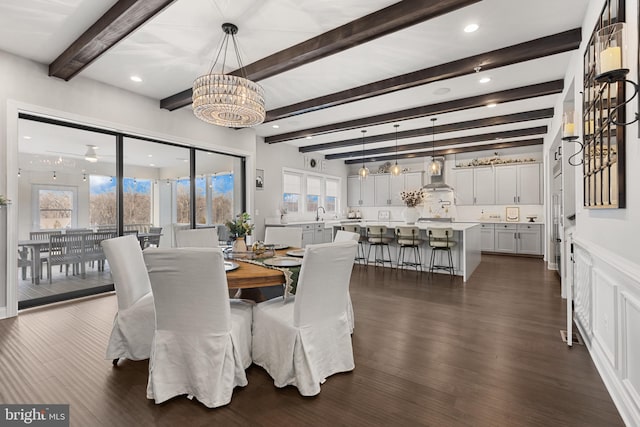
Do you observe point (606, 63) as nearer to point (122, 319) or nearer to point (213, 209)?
point (122, 319)

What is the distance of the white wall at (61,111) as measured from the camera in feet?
11.3

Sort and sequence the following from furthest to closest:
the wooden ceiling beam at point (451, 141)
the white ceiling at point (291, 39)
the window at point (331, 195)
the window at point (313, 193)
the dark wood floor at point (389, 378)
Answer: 1. the window at point (331, 195)
2. the window at point (313, 193)
3. the wooden ceiling beam at point (451, 141)
4. the white ceiling at point (291, 39)
5. the dark wood floor at point (389, 378)

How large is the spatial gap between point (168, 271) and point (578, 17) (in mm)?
3970

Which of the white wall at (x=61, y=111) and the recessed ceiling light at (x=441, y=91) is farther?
the recessed ceiling light at (x=441, y=91)

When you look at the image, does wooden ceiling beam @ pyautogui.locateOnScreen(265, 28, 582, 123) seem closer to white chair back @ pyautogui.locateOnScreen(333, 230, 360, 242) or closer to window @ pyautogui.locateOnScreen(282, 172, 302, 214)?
white chair back @ pyautogui.locateOnScreen(333, 230, 360, 242)

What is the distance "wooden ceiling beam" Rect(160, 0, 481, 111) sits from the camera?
8.03 ft

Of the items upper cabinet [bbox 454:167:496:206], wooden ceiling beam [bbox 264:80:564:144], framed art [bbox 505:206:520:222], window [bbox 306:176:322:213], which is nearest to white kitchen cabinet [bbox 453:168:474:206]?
upper cabinet [bbox 454:167:496:206]

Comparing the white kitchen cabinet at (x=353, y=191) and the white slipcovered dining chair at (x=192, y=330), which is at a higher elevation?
the white kitchen cabinet at (x=353, y=191)

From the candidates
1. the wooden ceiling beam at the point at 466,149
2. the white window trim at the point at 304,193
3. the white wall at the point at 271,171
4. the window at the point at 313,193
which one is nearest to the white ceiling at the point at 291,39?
the white wall at the point at 271,171

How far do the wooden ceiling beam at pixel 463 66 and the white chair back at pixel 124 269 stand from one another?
3.30 meters

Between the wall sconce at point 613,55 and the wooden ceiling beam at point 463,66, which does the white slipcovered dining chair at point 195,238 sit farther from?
the wall sconce at point 613,55

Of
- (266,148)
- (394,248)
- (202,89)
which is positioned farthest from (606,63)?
(266,148)

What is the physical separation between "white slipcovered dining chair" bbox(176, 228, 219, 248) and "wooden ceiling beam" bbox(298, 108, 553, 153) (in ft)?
15.4

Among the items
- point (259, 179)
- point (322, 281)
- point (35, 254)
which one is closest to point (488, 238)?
point (259, 179)
